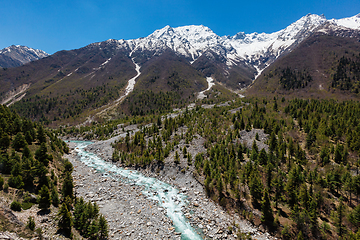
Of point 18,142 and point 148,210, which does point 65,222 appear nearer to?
point 148,210

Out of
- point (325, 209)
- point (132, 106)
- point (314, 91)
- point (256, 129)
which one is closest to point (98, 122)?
point (132, 106)

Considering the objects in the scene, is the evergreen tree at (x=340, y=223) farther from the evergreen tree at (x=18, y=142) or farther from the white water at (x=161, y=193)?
the evergreen tree at (x=18, y=142)

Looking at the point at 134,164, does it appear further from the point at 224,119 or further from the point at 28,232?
the point at 224,119

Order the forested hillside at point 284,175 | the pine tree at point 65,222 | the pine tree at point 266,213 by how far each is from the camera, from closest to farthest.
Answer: the pine tree at point 65,222
the forested hillside at point 284,175
the pine tree at point 266,213

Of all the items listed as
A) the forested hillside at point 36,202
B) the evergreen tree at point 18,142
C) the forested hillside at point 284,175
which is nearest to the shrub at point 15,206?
the forested hillside at point 36,202

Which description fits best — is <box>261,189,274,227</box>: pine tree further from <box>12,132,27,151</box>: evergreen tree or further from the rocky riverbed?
<box>12,132,27,151</box>: evergreen tree
